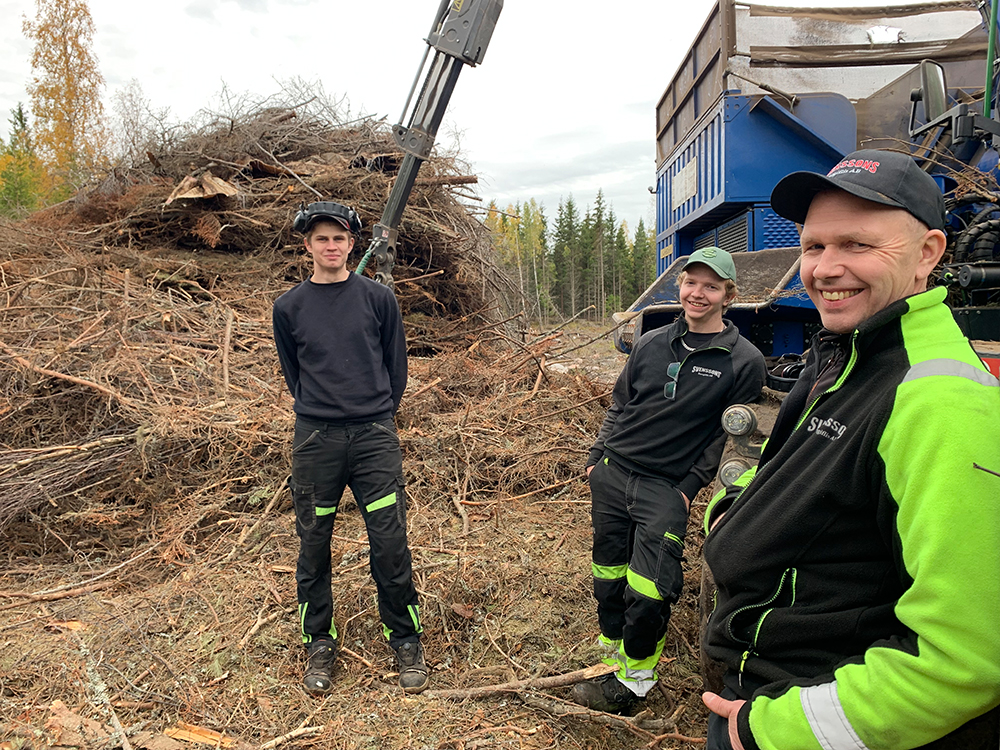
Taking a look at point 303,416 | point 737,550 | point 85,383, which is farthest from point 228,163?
point 737,550

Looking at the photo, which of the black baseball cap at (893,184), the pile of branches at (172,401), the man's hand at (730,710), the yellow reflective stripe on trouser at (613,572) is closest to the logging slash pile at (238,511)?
the pile of branches at (172,401)

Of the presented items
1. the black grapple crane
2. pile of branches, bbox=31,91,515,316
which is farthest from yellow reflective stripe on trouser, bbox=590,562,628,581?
pile of branches, bbox=31,91,515,316

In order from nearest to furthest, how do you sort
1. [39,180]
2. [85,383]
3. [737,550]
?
[737,550] < [85,383] < [39,180]

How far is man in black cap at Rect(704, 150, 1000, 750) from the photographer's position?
953mm

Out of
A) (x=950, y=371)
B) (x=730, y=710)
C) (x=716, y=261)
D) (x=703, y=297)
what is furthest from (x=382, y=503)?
(x=950, y=371)

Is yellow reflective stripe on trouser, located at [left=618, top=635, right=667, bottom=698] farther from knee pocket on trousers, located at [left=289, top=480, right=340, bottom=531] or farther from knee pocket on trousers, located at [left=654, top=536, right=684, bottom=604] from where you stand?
knee pocket on trousers, located at [left=289, top=480, right=340, bottom=531]

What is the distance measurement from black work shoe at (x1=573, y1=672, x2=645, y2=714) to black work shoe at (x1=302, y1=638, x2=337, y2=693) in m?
1.18

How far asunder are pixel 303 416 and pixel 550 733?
1830mm

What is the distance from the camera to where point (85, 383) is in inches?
202

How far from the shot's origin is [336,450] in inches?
122

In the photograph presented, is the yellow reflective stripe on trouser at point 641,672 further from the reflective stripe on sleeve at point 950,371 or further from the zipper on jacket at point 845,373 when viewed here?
the reflective stripe on sleeve at point 950,371

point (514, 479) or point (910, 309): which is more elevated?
point (910, 309)

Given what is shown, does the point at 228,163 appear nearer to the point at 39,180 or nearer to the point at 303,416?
the point at 303,416

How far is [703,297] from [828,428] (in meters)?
1.60
